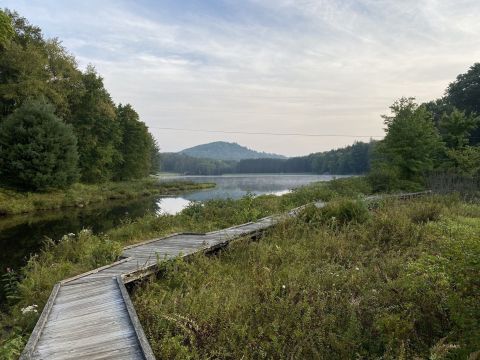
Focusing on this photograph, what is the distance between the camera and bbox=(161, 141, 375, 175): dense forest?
298 feet

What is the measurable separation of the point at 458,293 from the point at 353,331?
1382 millimetres

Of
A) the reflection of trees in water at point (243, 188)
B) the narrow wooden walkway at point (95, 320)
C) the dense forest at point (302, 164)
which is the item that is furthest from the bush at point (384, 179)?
the dense forest at point (302, 164)

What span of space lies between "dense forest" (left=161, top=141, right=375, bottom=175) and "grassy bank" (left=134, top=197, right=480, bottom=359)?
252 ft

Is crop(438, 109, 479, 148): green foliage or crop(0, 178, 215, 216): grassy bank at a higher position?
crop(438, 109, 479, 148): green foliage

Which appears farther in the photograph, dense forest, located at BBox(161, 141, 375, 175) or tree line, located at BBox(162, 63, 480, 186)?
dense forest, located at BBox(161, 141, 375, 175)

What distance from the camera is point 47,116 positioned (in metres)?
30.5

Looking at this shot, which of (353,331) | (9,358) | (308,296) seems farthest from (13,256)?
(353,331)

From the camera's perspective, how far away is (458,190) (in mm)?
20422

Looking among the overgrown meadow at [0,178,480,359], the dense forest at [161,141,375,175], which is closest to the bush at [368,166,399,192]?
the overgrown meadow at [0,178,480,359]

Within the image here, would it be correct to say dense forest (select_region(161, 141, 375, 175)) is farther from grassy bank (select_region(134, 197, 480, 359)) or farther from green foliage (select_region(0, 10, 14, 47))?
grassy bank (select_region(134, 197, 480, 359))

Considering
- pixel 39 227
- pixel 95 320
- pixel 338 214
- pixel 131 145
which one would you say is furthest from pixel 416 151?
pixel 131 145

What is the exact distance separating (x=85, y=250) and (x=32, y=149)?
23157 mm

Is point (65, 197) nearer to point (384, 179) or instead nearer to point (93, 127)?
point (93, 127)

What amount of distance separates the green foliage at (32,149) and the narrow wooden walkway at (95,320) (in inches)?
967
